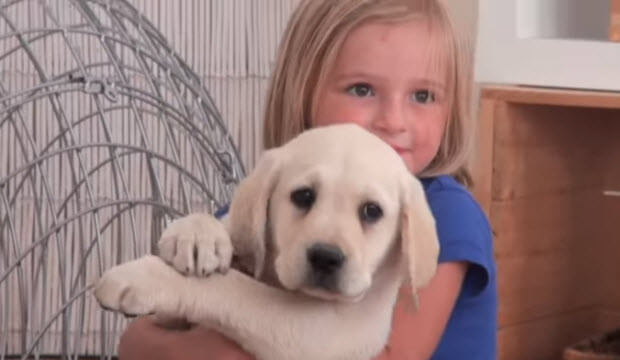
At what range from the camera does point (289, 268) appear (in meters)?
0.82

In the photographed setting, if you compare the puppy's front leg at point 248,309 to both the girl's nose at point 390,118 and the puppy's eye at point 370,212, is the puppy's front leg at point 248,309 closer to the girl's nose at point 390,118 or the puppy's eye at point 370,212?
the puppy's eye at point 370,212

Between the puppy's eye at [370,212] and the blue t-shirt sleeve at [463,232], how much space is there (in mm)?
199

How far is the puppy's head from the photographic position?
820mm

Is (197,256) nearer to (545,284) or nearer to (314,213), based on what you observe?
(314,213)

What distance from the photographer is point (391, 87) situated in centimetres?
111

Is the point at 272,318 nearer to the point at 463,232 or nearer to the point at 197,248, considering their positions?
the point at 197,248

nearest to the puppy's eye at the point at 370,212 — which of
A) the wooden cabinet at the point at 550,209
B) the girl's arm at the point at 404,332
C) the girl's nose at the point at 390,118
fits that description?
the girl's arm at the point at 404,332

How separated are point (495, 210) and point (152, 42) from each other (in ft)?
1.53

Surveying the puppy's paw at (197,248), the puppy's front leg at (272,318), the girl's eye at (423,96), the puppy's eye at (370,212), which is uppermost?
the girl's eye at (423,96)

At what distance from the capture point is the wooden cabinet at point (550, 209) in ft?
4.75

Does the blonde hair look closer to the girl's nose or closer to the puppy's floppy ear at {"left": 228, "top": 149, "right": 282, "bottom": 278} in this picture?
the girl's nose

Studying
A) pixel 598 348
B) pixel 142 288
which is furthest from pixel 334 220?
pixel 598 348

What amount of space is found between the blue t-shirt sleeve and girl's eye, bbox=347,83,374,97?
0.11 metres

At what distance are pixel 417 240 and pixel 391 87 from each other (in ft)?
0.86
